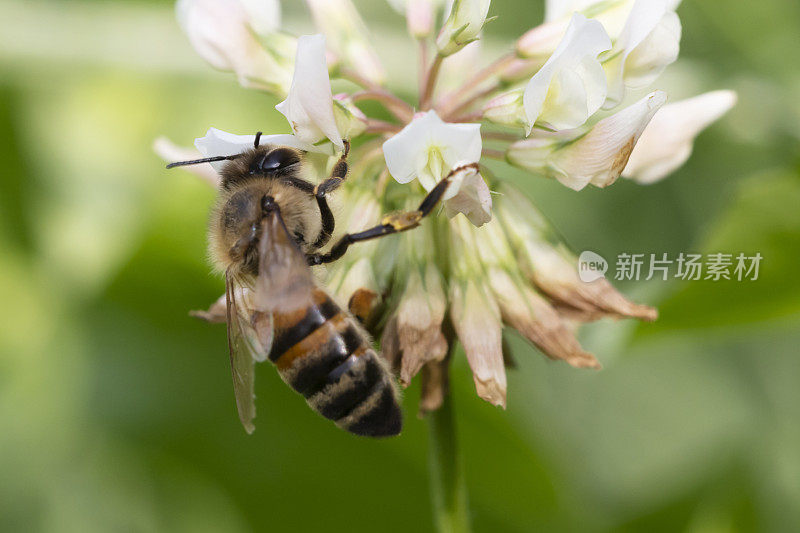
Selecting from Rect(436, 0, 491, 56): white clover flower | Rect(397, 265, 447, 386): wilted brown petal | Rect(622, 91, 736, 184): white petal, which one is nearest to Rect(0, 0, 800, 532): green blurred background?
Rect(622, 91, 736, 184): white petal

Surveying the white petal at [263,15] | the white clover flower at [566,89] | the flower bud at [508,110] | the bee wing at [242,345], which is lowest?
the bee wing at [242,345]

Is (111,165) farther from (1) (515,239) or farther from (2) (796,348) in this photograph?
(2) (796,348)

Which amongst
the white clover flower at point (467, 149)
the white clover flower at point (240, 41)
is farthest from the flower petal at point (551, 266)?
the white clover flower at point (240, 41)

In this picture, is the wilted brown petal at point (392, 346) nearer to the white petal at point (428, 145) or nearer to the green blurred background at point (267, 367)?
the white petal at point (428, 145)

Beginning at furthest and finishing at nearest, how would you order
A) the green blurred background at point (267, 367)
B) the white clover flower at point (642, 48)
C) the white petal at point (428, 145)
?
the green blurred background at point (267, 367)
the white clover flower at point (642, 48)
the white petal at point (428, 145)

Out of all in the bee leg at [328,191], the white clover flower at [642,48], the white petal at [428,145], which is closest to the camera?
the white petal at [428,145]

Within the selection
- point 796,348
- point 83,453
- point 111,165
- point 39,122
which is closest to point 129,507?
point 83,453
